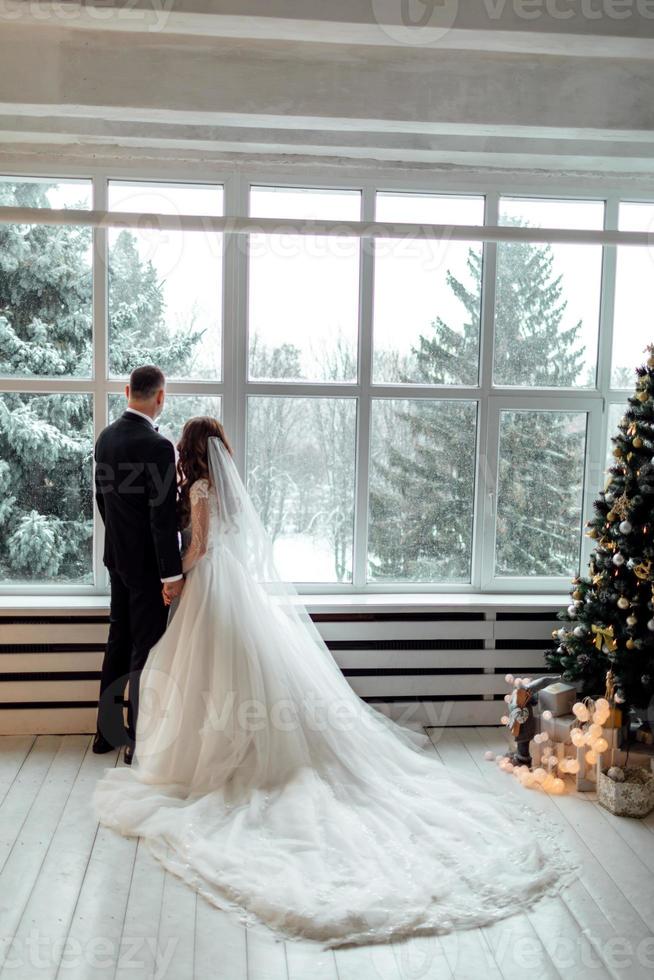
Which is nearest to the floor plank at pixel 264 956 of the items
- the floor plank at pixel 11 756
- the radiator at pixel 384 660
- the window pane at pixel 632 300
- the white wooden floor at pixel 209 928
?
the white wooden floor at pixel 209 928

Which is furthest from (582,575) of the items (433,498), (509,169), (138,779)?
(138,779)

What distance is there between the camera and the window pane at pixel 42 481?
4.96 m

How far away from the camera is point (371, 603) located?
4.91 m

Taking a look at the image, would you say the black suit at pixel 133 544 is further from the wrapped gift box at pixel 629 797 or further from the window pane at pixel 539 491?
the wrapped gift box at pixel 629 797

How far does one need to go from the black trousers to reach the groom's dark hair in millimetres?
876

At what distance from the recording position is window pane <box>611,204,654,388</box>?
5.27m

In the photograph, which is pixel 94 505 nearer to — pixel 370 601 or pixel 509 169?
pixel 370 601

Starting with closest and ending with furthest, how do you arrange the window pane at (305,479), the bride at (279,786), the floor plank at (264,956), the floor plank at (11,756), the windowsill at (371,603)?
the floor plank at (264,956) < the bride at (279,786) < the floor plank at (11,756) < the windowsill at (371,603) < the window pane at (305,479)

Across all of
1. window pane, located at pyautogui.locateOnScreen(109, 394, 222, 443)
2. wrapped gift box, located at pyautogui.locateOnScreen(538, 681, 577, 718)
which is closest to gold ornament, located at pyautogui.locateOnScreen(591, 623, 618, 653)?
→ wrapped gift box, located at pyautogui.locateOnScreen(538, 681, 577, 718)

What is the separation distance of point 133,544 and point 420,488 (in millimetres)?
1742

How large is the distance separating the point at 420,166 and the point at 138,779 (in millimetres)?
3481

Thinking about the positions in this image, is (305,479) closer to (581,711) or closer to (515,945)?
(581,711)

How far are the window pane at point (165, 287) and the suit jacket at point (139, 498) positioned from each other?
78 centimetres

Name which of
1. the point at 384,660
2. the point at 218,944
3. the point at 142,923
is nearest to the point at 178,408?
the point at 384,660
